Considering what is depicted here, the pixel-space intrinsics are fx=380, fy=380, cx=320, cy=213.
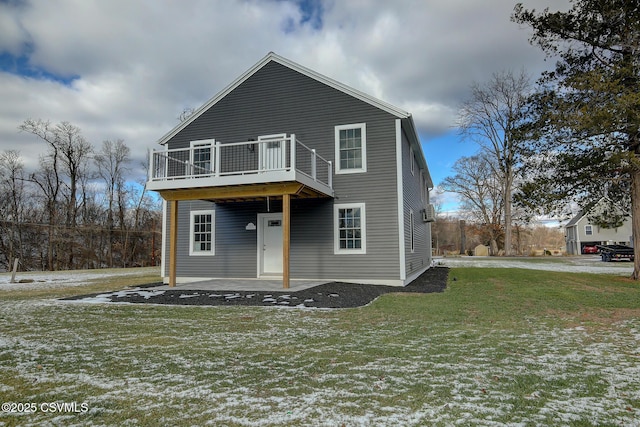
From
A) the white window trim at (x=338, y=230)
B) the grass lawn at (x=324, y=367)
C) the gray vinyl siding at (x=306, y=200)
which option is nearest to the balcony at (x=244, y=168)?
the gray vinyl siding at (x=306, y=200)

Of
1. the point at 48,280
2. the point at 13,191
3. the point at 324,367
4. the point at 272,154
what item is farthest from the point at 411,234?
the point at 13,191

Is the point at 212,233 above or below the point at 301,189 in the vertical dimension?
below

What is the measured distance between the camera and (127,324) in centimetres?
578

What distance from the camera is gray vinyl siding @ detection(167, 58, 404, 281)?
11.1 metres

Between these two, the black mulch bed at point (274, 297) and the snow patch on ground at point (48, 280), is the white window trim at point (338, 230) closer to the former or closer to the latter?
the black mulch bed at point (274, 297)

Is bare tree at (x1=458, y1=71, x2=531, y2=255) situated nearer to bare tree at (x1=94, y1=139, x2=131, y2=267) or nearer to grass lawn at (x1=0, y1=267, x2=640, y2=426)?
bare tree at (x1=94, y1=139, x2=131, y2=267)

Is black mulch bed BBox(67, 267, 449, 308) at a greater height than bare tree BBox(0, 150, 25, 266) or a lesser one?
lesser

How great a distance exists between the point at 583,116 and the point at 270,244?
9359 millimetres

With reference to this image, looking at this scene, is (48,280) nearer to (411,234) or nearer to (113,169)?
(411,234)

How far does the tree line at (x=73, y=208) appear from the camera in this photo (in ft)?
80.7

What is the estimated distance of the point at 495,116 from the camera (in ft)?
112

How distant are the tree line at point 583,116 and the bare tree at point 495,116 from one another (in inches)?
781

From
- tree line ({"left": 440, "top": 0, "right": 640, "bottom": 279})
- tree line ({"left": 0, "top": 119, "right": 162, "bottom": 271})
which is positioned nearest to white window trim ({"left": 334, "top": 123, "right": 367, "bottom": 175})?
tree line ({"left": 440, "top": 0, "right": 640, "bottom": 279})

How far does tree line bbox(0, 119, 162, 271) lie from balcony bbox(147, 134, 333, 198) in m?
17.7
